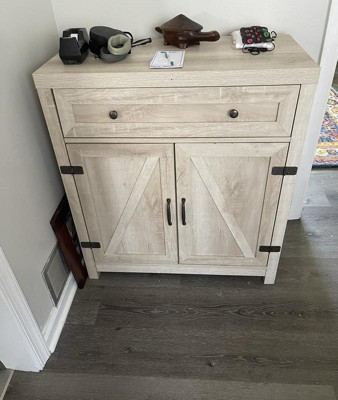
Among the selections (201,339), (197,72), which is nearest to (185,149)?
(197,72)

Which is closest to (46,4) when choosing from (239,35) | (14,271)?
(239,35)

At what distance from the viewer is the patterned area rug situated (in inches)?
94.4

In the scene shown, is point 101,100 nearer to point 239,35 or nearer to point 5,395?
point 239,35

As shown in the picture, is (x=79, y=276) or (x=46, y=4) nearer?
(x=46, y=4)

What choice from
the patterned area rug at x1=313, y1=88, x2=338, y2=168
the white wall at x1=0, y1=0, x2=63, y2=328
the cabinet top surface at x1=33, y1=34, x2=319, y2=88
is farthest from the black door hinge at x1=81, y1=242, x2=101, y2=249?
the patterned area rug at x1=313, y1=88, x2=338, y2=168

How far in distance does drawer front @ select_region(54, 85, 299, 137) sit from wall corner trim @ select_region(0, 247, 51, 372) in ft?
1.68

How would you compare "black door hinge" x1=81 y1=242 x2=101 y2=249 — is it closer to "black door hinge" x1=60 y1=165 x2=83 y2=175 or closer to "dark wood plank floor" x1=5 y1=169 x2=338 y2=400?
"dark wood plank floor" x1=5 y1=169 x2=338 y2=400

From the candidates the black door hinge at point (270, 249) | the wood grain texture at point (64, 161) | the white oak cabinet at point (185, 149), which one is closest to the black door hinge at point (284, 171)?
the white oak cabinet at point (185, 149)

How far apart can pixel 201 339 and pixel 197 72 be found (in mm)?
1008

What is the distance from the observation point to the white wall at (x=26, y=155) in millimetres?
1101

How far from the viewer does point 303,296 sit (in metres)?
1.54

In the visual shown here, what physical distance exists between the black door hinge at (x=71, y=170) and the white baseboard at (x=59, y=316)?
0.54 m

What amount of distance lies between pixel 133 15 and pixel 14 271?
1070mm

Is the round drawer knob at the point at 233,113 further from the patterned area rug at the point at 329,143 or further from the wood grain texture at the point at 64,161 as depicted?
the patterned area rug at the point at 329,143
